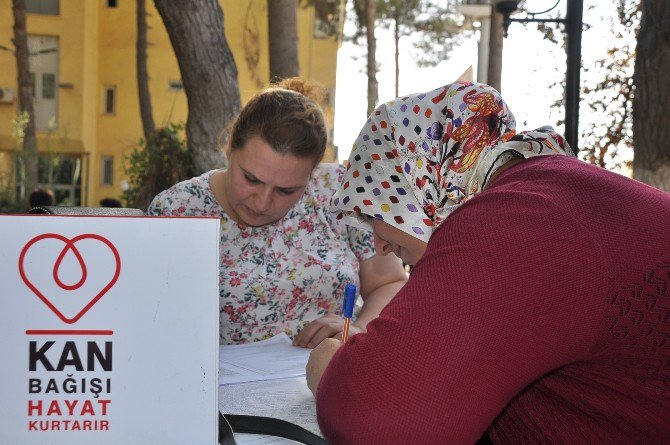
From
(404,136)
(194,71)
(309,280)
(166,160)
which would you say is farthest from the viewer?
(166,160)

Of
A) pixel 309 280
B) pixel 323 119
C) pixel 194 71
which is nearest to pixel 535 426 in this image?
pixel 309 280

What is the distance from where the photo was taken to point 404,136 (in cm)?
142

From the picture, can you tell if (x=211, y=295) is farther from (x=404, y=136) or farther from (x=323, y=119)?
(x=323, y=119)

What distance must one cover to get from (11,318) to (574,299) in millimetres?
655

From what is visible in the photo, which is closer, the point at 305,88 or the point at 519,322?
the point at 519,322

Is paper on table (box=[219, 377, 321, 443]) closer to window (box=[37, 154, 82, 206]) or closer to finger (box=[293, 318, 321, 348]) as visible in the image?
finger (box=[293, 318, 321, 348])

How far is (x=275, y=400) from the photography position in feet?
4.75

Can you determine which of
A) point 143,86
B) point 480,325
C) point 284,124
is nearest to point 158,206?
point 284,124

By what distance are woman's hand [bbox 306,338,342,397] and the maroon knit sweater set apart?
12.2 inches

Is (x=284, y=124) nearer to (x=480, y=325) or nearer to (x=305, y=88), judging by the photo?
(x=305, y=88)

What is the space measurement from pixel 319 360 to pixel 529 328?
564 mm

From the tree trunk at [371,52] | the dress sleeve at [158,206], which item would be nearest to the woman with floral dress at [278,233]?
the dress sleeve at [158,206]

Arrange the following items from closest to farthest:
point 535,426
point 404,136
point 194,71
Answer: point 535,426 → point 404,136 → point 194,71

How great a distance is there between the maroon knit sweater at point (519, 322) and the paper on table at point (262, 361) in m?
0.55
